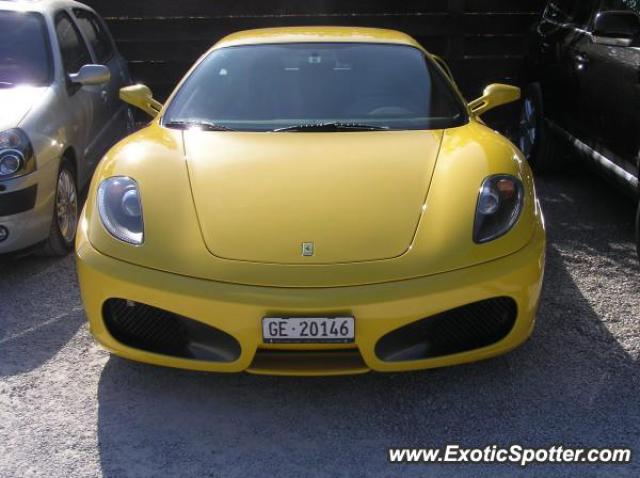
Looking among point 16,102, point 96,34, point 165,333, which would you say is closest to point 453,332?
point 165,333

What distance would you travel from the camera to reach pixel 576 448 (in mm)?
2578

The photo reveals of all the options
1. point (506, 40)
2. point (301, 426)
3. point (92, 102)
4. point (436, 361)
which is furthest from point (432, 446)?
point (506, 40)

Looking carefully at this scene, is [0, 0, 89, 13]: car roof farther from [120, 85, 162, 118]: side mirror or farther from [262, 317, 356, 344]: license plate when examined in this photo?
[262, 317, 356, 344]: license plate

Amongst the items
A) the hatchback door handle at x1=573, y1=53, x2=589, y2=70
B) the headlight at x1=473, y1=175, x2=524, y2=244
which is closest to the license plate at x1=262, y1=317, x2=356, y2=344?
the headlight at x1=473, y1=175, x2=524, y2=244

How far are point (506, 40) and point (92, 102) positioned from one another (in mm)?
4987

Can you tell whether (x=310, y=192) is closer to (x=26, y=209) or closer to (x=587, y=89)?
(x=26, y=209)

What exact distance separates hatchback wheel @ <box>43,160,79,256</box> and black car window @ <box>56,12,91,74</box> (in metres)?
0.79

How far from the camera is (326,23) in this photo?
8.26 m

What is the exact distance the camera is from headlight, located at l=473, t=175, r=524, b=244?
286 centimetres

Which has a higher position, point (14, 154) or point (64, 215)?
point (14, 154)

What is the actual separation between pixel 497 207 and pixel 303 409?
109cm

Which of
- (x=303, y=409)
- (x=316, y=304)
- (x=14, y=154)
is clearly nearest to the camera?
(x=316, y=304)

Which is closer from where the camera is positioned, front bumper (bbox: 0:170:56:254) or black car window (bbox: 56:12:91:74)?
front bumper (bbox: 0:170:56:254)

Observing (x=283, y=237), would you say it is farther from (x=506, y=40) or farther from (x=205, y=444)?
(x=506, y=40)
